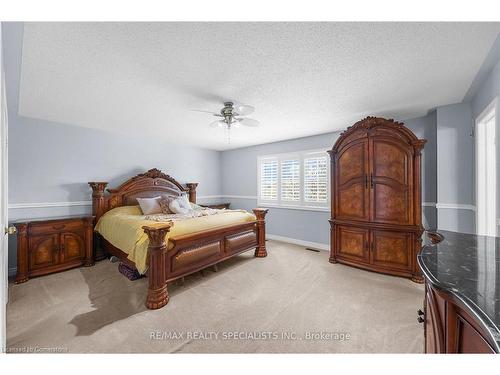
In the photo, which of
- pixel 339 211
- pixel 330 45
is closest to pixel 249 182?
pixel 339 211

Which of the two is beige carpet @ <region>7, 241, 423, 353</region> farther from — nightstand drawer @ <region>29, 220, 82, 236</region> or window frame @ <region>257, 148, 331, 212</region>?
window frame @ <region>257, 148, 331, 212</region>

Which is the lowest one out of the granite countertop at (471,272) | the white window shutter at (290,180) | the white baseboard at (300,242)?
the white baseboard at (300,242)

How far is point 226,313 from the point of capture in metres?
2.07

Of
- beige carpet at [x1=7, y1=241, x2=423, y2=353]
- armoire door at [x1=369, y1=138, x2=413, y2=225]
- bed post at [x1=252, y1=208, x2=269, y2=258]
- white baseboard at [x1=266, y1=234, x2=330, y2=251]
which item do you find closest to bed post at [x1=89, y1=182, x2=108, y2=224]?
beige carpet at [x1=7, y1=241, x2=423, y2=353]

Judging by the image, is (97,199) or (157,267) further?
(97,199)

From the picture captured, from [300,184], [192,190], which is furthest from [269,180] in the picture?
[192,190]

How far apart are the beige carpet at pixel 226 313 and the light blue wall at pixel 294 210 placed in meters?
1.34

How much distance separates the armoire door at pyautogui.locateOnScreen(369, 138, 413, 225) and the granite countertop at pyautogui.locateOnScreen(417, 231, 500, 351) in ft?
5.15

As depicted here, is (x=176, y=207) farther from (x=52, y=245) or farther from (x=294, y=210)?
(x=294, y=210)

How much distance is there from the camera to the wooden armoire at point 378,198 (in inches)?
110

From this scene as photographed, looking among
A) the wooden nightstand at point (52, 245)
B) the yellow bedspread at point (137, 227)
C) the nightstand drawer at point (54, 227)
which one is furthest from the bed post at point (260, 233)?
the nightstand drawer at point (54, 227)

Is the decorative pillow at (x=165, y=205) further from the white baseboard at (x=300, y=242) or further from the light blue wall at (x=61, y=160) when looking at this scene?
the white baseboard at (x=300, y=242)

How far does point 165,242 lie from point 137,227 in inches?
21.1
